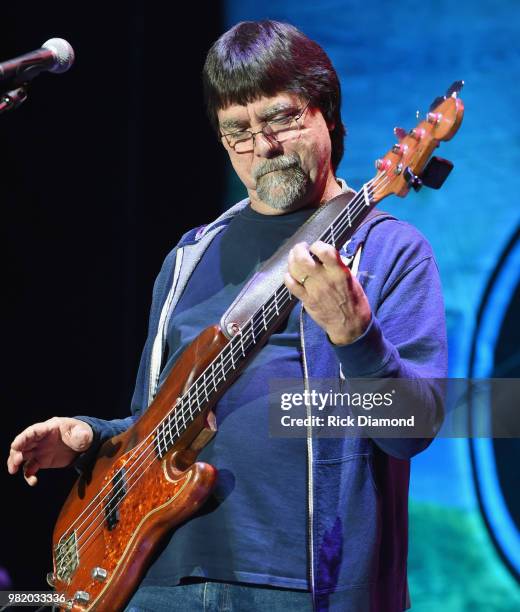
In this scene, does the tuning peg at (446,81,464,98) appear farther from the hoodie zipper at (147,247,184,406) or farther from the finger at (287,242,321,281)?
the hoodie zipper at (147,247,184,406)

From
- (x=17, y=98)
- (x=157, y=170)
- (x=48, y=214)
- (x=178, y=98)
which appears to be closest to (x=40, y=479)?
(x=48, y=214)

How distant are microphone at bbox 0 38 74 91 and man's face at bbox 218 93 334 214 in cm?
41

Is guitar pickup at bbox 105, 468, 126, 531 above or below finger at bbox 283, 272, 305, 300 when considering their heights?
below

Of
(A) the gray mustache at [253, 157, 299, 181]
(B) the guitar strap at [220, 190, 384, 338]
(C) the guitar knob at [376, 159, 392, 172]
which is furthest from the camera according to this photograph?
(A) the gray mustache at [253, 157, 299, 181]

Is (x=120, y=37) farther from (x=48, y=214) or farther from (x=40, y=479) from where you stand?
(x=40, y=479)

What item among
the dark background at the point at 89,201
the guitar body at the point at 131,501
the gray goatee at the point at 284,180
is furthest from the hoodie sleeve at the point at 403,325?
the dark background at the point at 89,201

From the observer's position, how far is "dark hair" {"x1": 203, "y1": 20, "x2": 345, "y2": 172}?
1.84m

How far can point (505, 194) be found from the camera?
2463 millimetres

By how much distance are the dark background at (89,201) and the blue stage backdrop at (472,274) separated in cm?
88

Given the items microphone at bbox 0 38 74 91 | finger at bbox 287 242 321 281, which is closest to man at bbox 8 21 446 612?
finger at bbox 287 242 321 281

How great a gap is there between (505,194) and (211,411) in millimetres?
1290

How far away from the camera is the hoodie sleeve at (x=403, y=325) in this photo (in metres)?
1.37

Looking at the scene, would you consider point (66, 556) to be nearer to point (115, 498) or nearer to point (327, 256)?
point (115, 498)

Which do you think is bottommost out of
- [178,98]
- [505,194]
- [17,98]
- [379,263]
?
Result: [379,263]
